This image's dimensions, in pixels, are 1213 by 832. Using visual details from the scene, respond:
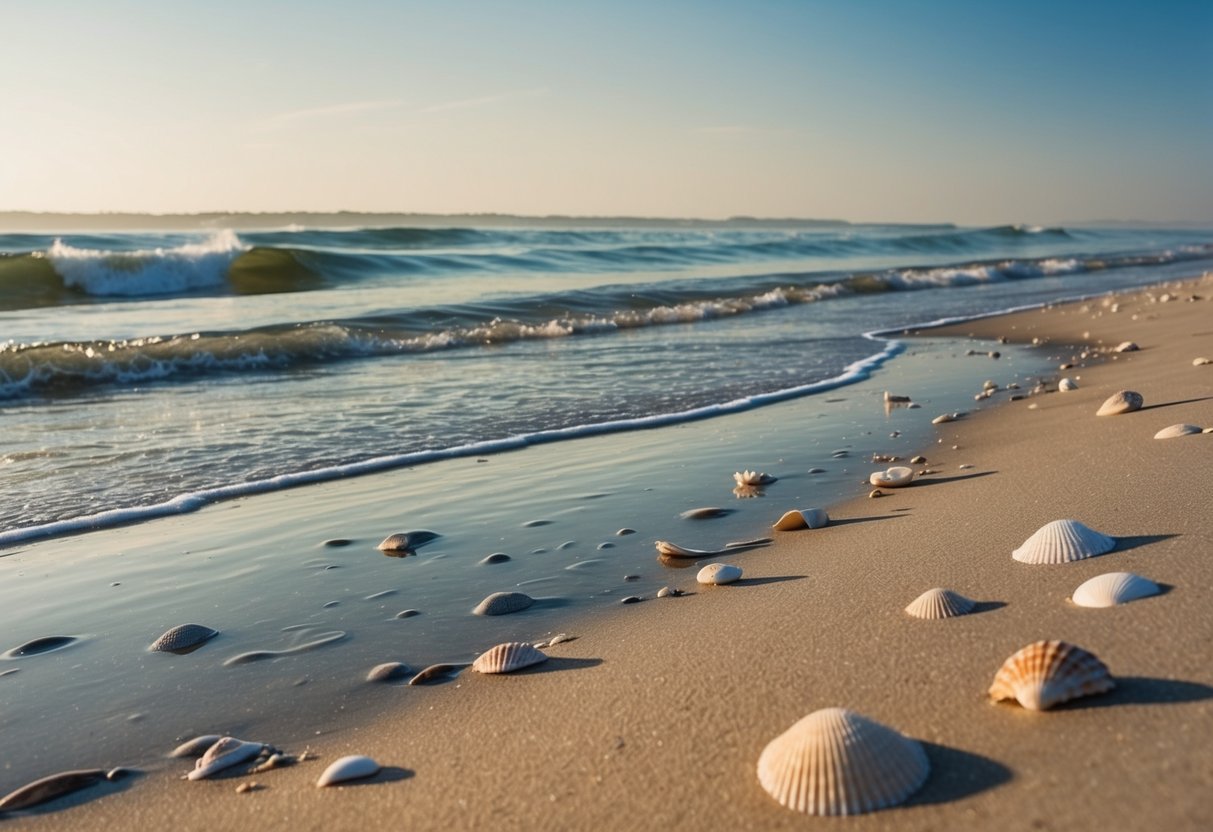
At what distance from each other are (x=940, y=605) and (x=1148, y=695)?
2.65 ft

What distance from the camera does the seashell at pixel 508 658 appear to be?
10.2ft

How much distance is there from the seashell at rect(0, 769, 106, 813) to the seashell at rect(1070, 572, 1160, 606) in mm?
2734

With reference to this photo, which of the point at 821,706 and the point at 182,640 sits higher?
the point at 821,706

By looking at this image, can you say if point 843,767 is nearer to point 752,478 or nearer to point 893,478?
point 893,478

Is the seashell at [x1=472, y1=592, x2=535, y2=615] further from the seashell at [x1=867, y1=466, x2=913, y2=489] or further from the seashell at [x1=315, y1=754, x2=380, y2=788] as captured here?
the seashell at [x1=867, y1=466, x2=913, y2=489]

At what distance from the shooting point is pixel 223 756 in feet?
8.75

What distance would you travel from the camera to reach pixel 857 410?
7.81 metres

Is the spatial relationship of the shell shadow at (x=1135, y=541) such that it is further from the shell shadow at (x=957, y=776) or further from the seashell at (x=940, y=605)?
the shell shadow at (x=957, y=776)

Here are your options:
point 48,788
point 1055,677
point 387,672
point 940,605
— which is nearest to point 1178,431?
point 940,605

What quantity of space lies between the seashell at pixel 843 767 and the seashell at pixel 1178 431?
3.63m

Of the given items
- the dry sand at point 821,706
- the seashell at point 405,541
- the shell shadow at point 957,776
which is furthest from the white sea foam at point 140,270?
the shell shadow at point 957,776

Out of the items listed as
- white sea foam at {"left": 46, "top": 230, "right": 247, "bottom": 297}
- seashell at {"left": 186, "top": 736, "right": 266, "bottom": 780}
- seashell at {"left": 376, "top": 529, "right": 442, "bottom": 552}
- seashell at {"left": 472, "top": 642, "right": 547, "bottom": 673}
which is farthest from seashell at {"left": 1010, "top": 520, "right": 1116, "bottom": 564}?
white sea foam at {"left": 46, "top": 230, "right": 247, "bottom": 297}

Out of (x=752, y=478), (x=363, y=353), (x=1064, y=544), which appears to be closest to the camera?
(x=1064, y=544)

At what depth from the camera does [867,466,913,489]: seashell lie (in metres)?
5.21
